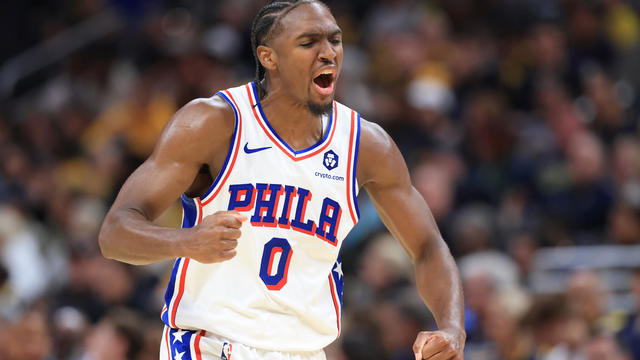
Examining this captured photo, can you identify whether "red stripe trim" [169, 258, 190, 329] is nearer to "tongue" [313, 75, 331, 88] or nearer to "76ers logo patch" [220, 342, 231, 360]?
"76ers logo patch" [220, 342, 231, 360]

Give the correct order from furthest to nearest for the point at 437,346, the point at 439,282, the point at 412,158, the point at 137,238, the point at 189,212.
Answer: the point at 412,158 → the point at 439,282 → the point at 189,212 → the point at 437,346 → the point at 137,238

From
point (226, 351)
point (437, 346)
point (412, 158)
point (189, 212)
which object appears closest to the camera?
point (437, 346)

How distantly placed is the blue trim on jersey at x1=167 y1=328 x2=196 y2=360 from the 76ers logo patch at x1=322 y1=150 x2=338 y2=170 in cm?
98

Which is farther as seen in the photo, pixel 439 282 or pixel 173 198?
pixel 439 282

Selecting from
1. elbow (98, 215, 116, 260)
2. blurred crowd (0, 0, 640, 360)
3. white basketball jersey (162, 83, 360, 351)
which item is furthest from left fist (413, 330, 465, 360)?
blurred crowd (0, 0, 640, 360)

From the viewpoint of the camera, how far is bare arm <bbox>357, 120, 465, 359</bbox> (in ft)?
15.7

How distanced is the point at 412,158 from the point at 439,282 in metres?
5.46

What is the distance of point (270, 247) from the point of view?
4.48 meters

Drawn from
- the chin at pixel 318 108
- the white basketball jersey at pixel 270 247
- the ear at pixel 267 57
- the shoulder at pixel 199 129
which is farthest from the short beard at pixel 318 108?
the shoulder at pixel 199 129

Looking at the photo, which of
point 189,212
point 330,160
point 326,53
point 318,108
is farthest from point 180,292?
point 326,53

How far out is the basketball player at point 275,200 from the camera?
438cm

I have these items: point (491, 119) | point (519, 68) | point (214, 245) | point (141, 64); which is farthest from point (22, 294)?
point (214, 245)

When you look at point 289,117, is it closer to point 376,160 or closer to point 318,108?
point 318,108

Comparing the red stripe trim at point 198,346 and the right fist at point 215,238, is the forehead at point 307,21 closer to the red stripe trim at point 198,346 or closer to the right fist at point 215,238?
the right fist at point 215,238
